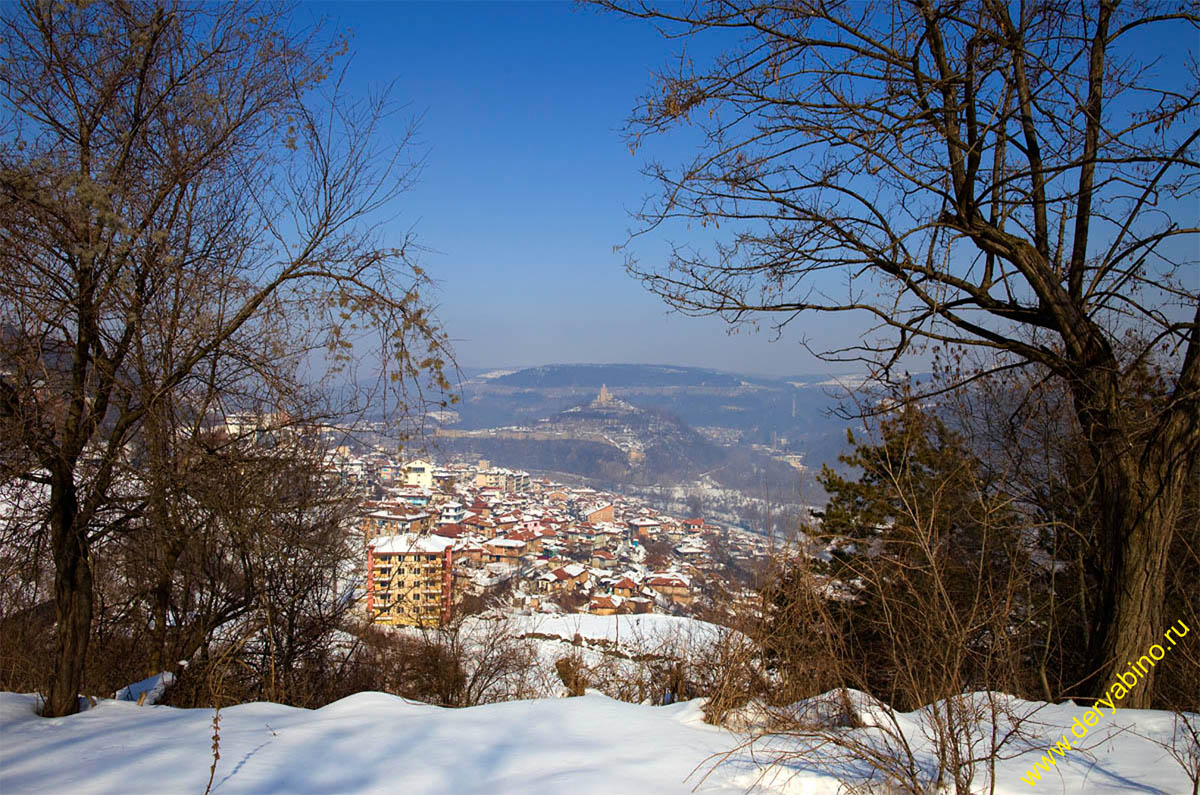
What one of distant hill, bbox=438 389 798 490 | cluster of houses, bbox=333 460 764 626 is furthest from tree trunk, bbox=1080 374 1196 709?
distant hill, bbox=438 389 798 490

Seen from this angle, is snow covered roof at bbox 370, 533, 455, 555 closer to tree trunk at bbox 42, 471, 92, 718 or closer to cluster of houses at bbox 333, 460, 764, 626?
cluster of houses at bbox 333, 460, 764, 626

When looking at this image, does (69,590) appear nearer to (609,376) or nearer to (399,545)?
(399,545)

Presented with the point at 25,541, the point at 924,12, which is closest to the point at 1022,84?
the point at 924,12

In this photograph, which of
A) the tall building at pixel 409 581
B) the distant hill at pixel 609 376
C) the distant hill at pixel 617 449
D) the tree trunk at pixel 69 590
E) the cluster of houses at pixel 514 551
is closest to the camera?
the tree trunk at pixel 69 590

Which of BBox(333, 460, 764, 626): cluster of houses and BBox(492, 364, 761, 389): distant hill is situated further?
BBox(492, 364, 761, 389): distant hill

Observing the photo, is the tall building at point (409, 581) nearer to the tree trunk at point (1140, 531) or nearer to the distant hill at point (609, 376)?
the tree trunk at point (1140, 531)

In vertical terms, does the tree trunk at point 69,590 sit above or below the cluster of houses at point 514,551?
above

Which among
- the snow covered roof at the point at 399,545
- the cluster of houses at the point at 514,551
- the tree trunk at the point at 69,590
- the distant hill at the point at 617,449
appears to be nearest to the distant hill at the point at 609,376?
the distant hill at the point at 617,449
